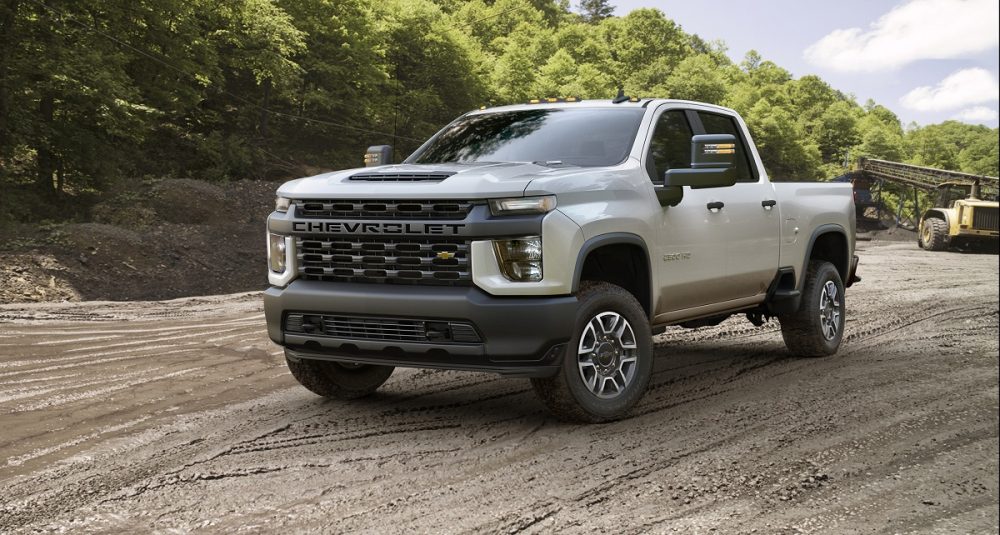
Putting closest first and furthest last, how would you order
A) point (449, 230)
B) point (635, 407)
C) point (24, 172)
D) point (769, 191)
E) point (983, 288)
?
point (449, 230)
point (635, 407)
point (769, 191)
point (983, 288)
point (24, 172)

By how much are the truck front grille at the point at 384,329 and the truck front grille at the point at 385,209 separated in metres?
0.61

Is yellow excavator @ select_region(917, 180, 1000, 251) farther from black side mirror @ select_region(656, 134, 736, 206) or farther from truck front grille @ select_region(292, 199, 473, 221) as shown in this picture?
truck front grille @ select_region(292, 199, 473, 221)

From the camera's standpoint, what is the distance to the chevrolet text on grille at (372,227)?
5.65 metres

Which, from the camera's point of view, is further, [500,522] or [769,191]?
[769,191]

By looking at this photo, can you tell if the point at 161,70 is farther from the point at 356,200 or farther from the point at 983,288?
the point at 356,200

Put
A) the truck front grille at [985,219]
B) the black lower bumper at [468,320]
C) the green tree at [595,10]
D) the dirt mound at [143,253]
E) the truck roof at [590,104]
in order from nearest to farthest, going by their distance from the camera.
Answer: the black lower bumper at [468,320]
the truck roof at [590,104]
the dirt mound at [143,253]
the truck front grille at [985,219]
the green tree at [595,10]

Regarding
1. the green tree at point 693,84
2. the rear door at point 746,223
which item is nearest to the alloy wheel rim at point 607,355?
the rear door at point 746,223

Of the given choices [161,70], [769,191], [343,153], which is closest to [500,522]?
[769,191]

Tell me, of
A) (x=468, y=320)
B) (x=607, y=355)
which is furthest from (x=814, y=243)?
(x=468, y=320)

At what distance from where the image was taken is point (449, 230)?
5633mm

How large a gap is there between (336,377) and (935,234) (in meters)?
28.9

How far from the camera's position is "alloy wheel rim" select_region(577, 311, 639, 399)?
19.8 ft

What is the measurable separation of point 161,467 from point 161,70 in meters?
31.6

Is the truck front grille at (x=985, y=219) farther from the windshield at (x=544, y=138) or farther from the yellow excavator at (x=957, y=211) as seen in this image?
the windshield at (x=544, y=138)
